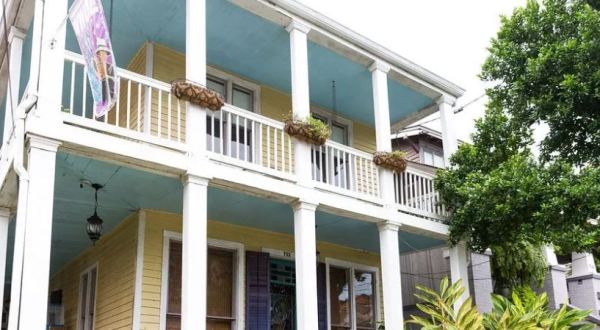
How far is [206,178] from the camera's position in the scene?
26.8 feet

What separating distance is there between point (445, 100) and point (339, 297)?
4657mm

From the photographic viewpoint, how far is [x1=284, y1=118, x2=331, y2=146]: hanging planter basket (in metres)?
9.48

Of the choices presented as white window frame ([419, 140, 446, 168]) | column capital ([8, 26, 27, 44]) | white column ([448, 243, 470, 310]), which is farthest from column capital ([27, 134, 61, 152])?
white window frame ([419, 140, 446, 168])

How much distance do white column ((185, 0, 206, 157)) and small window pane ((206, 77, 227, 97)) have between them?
2.71 metres

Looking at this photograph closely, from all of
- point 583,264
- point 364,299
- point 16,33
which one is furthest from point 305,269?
point 583,264

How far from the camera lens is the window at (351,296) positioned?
42.2ft

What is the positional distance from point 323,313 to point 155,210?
13.8 feet

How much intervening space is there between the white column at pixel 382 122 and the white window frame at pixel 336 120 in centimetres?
227

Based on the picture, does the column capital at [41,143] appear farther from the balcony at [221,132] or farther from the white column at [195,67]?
the white column at [195,67]

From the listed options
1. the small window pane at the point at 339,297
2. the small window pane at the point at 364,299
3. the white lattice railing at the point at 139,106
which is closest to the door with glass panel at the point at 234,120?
the white lattice railing at the point at 139,106

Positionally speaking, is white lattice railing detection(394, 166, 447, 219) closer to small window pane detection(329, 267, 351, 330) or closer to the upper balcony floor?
the upper balcony floor

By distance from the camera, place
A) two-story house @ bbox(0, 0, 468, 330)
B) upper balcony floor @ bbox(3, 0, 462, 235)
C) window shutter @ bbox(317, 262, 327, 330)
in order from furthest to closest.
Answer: window shutter @ bbox(317, 262, 327, 330) → upper balcony floor @ bbox(3, 0, 462, 235) → two-story house @ bbox(0, 0, 468, 330)

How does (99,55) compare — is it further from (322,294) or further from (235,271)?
(322,294)

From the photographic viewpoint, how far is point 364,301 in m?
13.4
